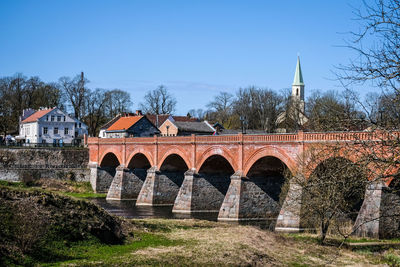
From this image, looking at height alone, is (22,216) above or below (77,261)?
above

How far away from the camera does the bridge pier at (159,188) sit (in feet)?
154

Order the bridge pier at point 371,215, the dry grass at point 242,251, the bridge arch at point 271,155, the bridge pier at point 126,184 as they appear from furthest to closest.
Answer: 1. the bridge pier at point 126,184
2. the bridge arch at point 271,155
3. the bridge pier at point 371,215
4. the dry grass at point 242,251

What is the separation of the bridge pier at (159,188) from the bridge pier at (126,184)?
3.98 metres

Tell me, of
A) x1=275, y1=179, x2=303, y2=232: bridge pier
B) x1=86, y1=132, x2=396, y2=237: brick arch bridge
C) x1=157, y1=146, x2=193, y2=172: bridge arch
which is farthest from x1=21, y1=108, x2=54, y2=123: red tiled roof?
x1=275, y1=179, x2=303, y2=232: bridge pier

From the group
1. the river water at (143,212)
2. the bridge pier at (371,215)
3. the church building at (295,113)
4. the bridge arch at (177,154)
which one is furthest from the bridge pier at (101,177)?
the bridge pier at (371,215)

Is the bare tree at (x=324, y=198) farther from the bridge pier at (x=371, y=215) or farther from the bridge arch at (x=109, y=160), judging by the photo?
the bridge arch at (x=109, y=160)

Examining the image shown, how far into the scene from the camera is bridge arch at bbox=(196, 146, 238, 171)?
125 ft

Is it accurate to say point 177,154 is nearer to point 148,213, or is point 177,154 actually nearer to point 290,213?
point 148,213

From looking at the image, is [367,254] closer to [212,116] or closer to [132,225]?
[132,225]

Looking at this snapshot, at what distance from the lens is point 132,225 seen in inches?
950

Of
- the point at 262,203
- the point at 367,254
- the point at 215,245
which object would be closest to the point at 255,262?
the point at 215,245

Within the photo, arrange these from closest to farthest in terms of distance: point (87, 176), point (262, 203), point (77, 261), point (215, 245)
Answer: point (77, 261) < point (215, 245) < point (262, 203) < point (87, 176)

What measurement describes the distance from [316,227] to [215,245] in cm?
1033

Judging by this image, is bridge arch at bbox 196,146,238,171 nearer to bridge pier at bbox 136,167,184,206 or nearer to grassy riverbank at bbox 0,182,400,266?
bridge pier at bbox 136,167,184,206
